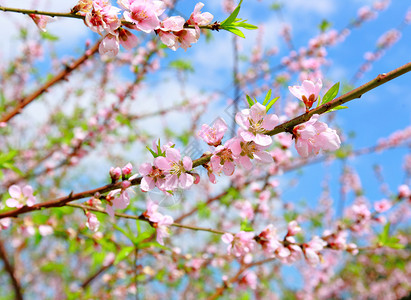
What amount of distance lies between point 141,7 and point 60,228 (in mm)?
2340

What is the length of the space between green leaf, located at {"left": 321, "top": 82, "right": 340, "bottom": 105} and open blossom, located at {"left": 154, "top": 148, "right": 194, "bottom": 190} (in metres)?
0.52

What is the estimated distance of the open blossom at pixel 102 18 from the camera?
1.23 m

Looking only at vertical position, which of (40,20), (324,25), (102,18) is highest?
(324,25)

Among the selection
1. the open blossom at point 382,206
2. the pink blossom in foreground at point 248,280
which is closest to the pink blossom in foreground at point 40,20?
the pink blossom in foreground at point 248,280

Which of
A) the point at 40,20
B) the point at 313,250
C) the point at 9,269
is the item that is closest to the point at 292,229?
the point at 313,250

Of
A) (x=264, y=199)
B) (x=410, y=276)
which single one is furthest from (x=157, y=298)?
(x=264, y=199)

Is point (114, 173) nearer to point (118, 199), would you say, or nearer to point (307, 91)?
point (118, 199)

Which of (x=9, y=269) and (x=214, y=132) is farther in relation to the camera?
(x=9, y=269)

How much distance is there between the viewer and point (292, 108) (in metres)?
3.73

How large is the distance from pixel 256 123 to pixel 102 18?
68cm

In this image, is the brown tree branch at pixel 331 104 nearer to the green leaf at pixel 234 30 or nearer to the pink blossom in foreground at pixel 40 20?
the green leaf at pixel 234 30

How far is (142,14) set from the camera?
126 centimetres

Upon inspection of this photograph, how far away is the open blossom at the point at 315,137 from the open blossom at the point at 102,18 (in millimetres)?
764

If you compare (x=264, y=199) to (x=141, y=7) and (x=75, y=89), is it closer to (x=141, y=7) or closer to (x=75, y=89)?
(x=141, y=7)
